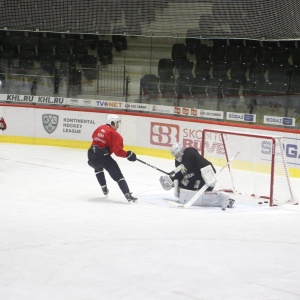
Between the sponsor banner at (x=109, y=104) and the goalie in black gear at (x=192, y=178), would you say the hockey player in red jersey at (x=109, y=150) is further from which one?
the sponsor banner at (x=109, y=104)

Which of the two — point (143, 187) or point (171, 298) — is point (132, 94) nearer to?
point (143, 187)

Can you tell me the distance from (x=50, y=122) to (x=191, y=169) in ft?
24.8

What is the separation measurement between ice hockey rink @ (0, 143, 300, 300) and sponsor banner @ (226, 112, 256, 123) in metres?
3.03

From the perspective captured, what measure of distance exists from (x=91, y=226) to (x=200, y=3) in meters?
9.16

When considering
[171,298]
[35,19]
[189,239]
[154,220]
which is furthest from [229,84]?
[171,298]

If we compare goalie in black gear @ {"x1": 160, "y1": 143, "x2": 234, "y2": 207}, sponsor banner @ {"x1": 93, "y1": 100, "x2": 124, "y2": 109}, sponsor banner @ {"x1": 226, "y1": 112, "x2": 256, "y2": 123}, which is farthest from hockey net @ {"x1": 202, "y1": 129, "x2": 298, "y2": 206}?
sponsor banner @ {"x1": 93, "y1": 100, "x2": 124, "y2": 109}

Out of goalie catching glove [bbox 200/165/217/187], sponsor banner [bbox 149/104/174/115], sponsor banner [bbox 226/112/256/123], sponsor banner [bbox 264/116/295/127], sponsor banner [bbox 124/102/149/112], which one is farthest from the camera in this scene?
sponsor banner [bbox 124/102/149/112]

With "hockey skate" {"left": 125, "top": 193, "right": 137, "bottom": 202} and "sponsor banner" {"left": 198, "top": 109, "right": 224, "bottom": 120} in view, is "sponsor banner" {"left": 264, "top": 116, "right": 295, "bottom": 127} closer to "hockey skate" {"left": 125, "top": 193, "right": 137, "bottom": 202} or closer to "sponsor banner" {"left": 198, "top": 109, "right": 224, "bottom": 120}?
"sponsor banner" {"left": 198, "top": 109, "right": 224, "bottom": 120}

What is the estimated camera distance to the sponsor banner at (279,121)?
53.2ft

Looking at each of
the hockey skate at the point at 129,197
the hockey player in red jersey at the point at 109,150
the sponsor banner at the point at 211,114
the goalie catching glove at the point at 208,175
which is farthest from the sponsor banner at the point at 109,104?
the goalie catching glove at the point at 208,175

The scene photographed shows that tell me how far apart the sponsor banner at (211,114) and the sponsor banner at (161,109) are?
0.72 meters

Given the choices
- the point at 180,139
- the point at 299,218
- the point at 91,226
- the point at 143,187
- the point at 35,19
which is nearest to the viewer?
the point at 91,226

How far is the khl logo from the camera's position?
1939cm

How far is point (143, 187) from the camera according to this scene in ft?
47.8
